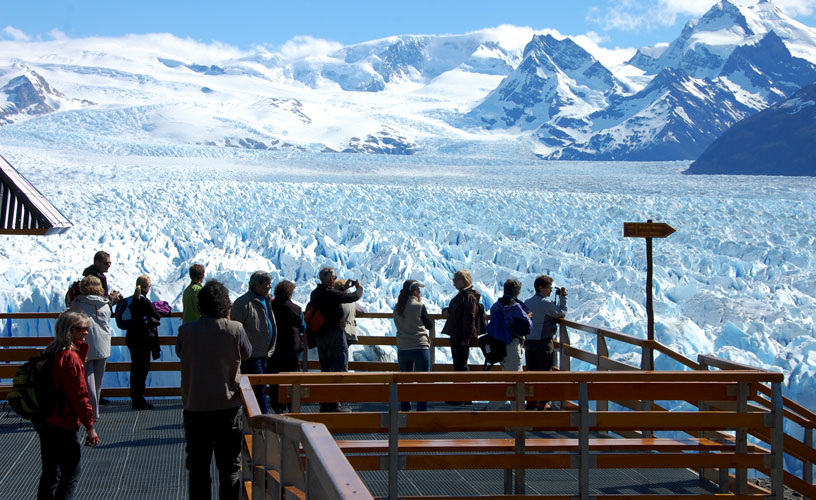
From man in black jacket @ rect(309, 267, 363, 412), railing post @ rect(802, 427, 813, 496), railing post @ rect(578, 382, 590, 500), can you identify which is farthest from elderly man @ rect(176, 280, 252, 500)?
railing post @ rect(802, 427, 813, 496)

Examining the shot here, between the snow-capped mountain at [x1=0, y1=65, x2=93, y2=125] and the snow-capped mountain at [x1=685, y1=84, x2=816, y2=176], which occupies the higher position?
the snow-capped mountain at [x1=0, y1=65, x2=93, y2=125]

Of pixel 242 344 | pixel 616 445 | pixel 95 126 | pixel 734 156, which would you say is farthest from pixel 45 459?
pixel 734 156

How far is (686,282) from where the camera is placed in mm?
17891

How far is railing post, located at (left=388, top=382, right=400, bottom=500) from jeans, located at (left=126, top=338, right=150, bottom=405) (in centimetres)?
387

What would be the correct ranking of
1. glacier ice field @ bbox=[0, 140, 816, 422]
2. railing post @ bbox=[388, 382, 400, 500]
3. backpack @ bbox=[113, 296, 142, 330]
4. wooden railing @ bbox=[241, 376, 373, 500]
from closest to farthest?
1. wooden railing @ bbox=[241, 376, 373, 500]
2. railing post @ bbox=[388, 382, 400, 500]
3. backpack @ bbox=[113, 296, 142, 330]
4. glacier ice field @ bbox=[0, 140, 816, 422]

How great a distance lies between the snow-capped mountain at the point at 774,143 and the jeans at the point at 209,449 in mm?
92497

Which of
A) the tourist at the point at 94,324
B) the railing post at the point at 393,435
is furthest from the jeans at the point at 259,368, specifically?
the railing post at the point at 393,435

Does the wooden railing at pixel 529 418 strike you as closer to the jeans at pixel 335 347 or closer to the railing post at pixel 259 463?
the railing post at pixel 259 463

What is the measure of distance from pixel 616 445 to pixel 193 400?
2155 mm

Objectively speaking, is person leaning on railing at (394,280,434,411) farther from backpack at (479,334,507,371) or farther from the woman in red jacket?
the woman in red jacket

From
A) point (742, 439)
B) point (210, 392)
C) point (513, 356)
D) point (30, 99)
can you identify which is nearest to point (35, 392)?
point (210, 392)

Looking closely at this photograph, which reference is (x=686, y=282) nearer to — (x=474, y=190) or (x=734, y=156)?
(x=474, y=190)

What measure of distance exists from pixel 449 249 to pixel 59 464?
15.4 metres

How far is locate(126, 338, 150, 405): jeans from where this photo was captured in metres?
7.56
